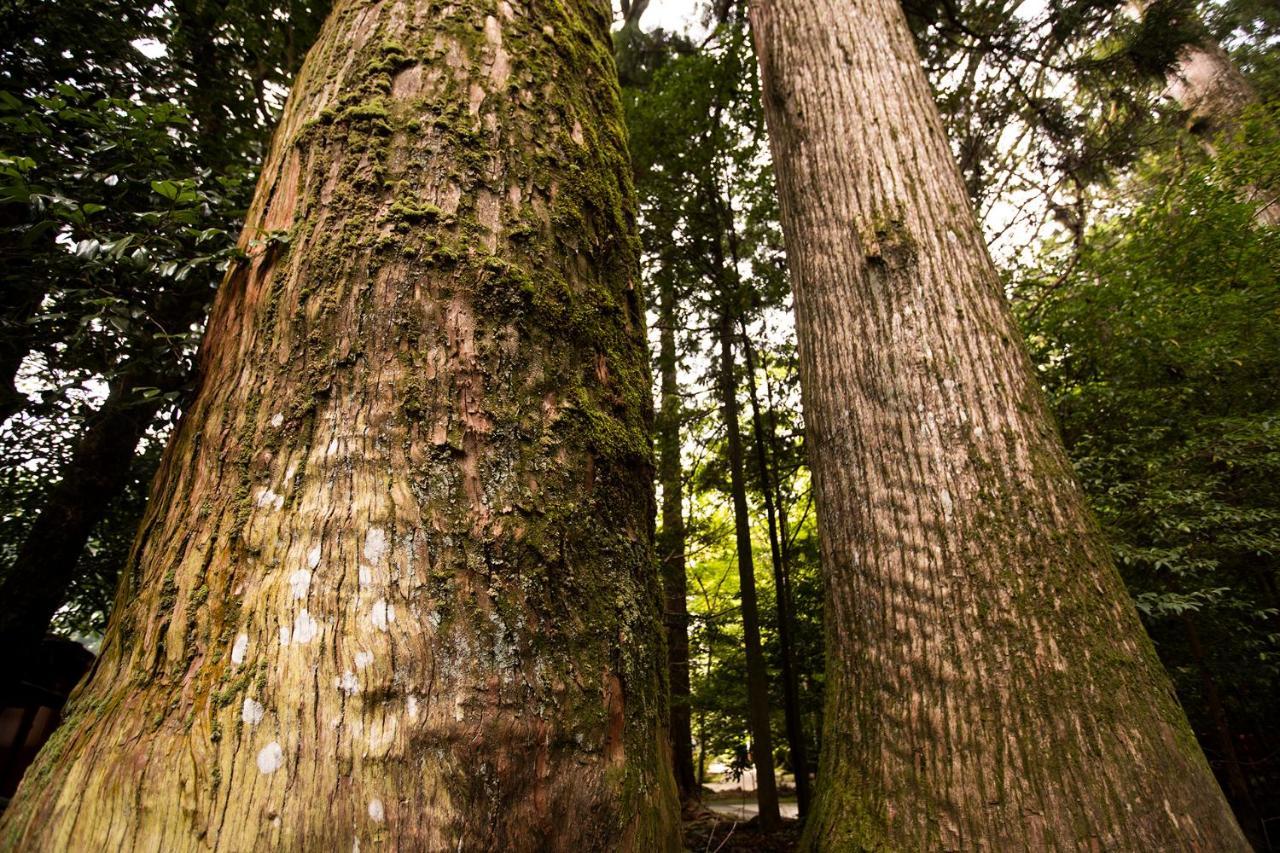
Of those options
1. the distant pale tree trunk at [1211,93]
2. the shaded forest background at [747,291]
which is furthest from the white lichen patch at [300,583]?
the distant pale tree trunk at [1211,93]

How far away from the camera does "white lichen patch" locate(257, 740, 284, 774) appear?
0.67m

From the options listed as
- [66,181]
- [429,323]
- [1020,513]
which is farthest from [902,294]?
[66,181]

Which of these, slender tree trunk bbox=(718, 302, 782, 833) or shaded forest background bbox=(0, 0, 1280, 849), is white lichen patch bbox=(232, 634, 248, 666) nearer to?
shaded forest background bbox=(0, 0, 1280, 849)

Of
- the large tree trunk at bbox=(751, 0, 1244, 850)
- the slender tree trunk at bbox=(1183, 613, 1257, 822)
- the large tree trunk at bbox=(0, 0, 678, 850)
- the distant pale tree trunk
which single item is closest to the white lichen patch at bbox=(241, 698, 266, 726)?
the large tree trunk at bbox=(0, 0, 678, 850)

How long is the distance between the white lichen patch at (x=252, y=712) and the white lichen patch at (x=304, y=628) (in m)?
0.08

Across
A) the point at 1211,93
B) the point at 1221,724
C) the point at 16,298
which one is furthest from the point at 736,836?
the point at 1211,93

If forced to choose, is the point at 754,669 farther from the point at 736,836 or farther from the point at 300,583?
the point at 300,583

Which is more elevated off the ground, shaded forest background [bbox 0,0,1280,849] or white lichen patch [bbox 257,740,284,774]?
shaded forest background [bbox 0,0,1280,849]

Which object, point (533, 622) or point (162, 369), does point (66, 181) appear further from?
point (533, 622)

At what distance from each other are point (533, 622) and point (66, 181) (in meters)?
2.13

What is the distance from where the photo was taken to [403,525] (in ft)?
2.61

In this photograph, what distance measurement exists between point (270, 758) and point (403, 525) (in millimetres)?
294

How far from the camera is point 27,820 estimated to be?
2.36 feet

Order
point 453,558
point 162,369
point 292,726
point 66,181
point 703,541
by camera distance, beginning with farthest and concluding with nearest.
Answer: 1. point 703,541
2. point 162,369
3. point 66,181
4. point 453,558
5. point 292,726
